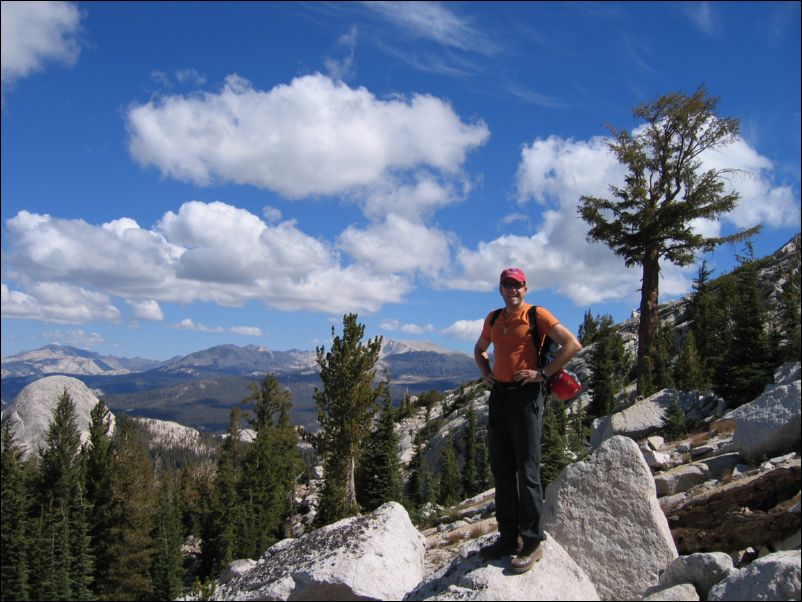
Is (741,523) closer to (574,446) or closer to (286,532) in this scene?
(574,446)

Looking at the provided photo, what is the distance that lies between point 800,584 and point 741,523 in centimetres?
246

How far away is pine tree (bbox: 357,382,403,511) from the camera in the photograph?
131ft

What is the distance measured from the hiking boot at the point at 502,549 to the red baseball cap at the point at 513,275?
3.30 meters

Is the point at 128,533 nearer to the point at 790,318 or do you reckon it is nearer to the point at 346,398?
the point at 346,398

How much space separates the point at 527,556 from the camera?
251 inches

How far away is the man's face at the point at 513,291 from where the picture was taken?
23.2 ft

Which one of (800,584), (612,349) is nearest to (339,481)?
(800,584)

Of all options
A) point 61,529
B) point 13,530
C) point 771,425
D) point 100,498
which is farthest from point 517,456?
point 100,498

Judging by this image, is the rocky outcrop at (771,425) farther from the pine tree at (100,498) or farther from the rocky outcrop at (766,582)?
the pine tree at (100,498)

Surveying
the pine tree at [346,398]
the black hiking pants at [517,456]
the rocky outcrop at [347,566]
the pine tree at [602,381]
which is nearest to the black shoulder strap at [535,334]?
the black hiking pants at [517,456]

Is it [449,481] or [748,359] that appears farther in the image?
[449,481]

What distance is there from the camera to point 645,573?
7.25 metres

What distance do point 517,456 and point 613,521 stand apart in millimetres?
2243

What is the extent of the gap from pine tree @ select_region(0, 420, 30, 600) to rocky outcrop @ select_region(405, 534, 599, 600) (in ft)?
145
